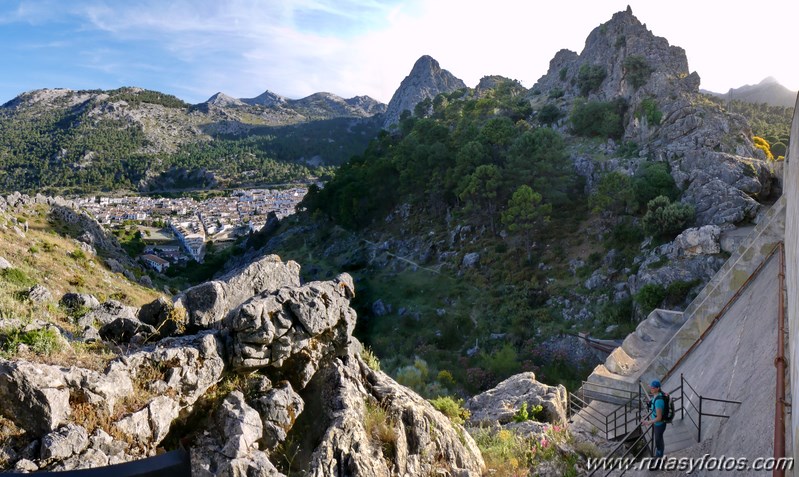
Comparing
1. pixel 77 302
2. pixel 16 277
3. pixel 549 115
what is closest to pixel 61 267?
pixel 16 277

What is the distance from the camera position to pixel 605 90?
42.8 m

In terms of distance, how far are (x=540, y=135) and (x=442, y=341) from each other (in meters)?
15.5

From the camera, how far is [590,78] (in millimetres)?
45500

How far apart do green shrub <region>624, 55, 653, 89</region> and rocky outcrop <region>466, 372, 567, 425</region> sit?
30.6 metres

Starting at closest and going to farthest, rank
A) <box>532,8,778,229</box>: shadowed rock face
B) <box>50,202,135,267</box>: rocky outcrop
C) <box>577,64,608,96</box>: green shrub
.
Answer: <box>532,8,778,229</box>: shadowed rock face < <box>50,202,135,267</box>: rocky outcrop < <box>577,64,608,96</box>: green shrub

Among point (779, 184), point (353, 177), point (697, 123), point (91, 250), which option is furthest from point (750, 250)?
point (353, 177)

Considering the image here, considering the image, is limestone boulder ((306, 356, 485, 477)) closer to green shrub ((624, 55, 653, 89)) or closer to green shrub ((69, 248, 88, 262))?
green shrub ((69, 248, 88, 262))

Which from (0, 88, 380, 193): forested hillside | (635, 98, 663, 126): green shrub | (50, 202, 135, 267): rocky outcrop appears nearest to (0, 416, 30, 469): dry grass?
(50, 202, 135, 267): rocky outcrop

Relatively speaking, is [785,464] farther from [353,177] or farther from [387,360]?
[353,177]

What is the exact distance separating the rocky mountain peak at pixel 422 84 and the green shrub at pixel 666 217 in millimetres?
129490

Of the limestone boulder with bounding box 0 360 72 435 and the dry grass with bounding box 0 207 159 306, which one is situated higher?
the limestone boulder with bounding box 0 360 72 435

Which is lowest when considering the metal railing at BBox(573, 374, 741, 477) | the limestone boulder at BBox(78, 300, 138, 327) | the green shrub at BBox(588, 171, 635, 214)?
the metal railing at BBox(573, 374, 741, 477)

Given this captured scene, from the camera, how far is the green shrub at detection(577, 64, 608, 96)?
45125mm

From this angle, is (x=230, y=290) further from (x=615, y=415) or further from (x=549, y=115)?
(x=549, y=115)
